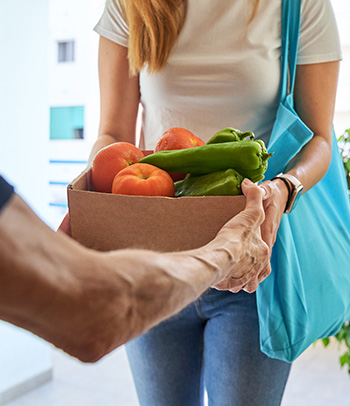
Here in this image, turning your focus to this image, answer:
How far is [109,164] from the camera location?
0.75 meters

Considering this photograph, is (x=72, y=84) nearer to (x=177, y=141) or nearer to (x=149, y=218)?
(x=177, y=141)

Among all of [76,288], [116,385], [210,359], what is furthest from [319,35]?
[116,385]

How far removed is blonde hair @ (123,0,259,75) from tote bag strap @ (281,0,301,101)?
0.22 ft

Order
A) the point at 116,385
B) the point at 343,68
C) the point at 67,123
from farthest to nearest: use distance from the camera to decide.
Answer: the point at 67,123, the point at 343,68, the point at 116,385

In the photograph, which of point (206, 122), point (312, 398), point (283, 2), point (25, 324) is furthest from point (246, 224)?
point (312, 398)

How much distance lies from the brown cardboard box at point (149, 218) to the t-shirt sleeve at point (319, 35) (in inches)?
18.7

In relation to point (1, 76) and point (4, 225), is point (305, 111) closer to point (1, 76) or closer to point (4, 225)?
point (4, 225)

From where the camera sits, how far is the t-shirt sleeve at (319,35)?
3.26 ft

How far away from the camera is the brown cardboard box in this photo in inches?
26.0

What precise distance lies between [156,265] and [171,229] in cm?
26

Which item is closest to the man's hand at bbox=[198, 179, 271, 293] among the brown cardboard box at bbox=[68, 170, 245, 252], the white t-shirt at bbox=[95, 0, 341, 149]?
the brown cardboard box at bbox=[68, 170, 245, 252]

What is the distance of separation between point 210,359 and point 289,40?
2.12 ft

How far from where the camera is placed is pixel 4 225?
0.31m

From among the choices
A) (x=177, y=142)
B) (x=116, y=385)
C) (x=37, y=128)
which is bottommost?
(x=116, y=385)
